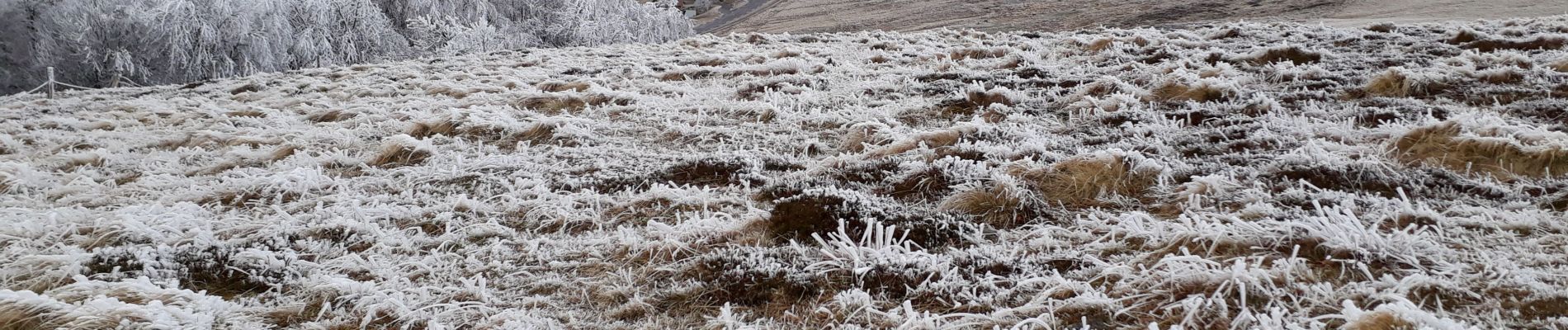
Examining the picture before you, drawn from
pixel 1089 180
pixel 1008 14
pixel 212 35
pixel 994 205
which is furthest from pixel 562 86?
pixel 1008 14

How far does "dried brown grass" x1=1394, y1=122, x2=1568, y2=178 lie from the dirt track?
41.8 ft

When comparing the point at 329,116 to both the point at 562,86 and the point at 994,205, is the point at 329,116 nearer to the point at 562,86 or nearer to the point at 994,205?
the point at 562,86

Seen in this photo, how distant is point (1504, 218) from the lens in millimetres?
2793

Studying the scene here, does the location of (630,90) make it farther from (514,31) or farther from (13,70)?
(13,70)

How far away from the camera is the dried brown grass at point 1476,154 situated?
3.46m

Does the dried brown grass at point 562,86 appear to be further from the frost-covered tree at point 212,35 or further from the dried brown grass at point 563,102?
the frost-covered tree at point 212,35

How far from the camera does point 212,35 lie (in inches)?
653

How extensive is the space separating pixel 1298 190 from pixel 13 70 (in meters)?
28.4

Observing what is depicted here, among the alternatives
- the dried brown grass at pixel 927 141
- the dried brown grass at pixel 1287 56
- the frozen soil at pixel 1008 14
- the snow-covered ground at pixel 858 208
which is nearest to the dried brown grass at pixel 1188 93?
the snow-covered ground at pixel 858 208

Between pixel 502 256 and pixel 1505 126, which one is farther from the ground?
pixel 1505 126

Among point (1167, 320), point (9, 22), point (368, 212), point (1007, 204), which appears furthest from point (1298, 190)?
point (9, 22)

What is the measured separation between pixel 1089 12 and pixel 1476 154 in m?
24.1

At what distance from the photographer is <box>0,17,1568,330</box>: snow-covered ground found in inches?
98.9

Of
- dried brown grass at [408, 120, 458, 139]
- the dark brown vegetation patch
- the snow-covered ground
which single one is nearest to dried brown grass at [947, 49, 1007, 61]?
the snow-covered ground
